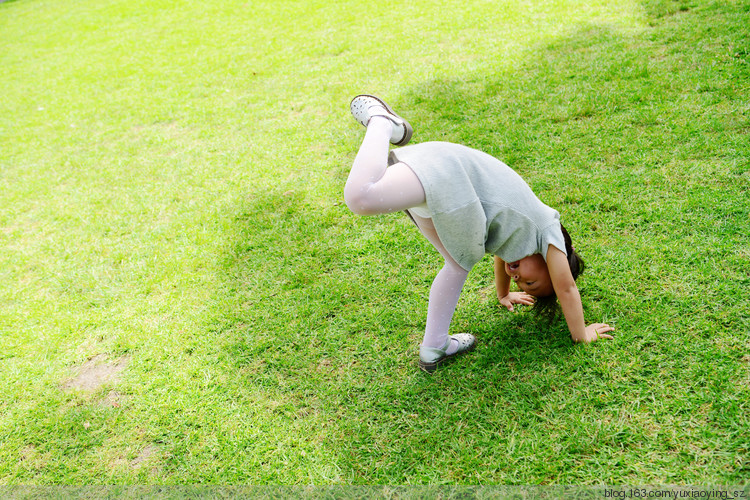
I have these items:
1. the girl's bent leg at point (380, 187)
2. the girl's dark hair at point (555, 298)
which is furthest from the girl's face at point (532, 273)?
the girl's bent leg at point (380, 187)

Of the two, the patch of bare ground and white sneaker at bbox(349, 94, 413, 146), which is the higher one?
white sneaker at bbox(349, 94, 413, 146)

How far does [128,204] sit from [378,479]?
9.73 ft

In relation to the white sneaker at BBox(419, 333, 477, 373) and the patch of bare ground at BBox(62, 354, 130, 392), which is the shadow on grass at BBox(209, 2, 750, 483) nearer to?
the white sneaker at BBox(419, 333, 477, 373)

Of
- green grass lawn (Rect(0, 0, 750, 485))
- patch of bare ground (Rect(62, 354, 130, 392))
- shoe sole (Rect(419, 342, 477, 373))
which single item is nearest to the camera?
green grass lawn (Rect(0, 0, 750, 485))

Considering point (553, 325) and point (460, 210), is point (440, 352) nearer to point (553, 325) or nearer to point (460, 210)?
point (553, 325)

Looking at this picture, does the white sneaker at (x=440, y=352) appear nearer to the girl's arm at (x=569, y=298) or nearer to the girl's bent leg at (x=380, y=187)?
the girl's arm at (x=569, y=298)

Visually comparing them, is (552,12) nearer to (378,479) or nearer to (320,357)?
(320,357)

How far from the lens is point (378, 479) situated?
183cm

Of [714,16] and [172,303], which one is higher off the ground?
[714,16]

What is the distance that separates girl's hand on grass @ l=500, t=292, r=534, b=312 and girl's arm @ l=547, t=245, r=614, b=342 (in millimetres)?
277

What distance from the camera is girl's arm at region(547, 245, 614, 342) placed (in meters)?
1.89

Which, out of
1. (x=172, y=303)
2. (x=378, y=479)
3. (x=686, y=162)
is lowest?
(x=378, y=479)

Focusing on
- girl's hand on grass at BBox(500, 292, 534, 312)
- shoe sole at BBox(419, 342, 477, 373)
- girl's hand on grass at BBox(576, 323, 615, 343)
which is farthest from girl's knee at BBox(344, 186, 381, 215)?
girl's hand on grass at BBox(576, 323, 615, 343)

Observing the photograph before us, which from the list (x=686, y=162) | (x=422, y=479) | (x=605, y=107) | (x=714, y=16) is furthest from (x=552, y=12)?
(x=422, y=479)
